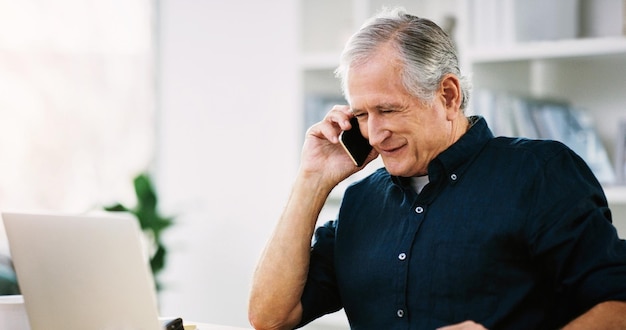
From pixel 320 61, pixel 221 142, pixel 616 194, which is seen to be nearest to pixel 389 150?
pixel 616 194

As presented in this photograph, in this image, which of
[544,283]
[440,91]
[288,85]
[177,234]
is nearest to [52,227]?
[440,91]

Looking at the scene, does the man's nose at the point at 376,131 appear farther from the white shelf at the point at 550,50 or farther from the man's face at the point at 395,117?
the white shelf at the point at 550,50

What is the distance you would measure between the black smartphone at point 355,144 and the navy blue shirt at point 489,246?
12cm

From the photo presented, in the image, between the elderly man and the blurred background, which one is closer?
the elderly man

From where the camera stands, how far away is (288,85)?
4086mm

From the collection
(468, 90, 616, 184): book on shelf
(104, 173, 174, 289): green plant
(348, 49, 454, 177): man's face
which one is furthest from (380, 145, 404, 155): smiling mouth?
(104, 173, 174, 289): green plant

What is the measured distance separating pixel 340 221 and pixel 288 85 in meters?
2.20

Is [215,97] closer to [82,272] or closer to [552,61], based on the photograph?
[552,61]

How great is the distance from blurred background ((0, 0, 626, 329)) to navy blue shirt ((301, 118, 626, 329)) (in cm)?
157

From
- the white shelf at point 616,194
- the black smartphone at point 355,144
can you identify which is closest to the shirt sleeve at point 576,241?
the black smartphone at point 355,144

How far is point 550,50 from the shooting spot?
125 inches

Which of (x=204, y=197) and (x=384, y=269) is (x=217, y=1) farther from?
(x=384, y=269)

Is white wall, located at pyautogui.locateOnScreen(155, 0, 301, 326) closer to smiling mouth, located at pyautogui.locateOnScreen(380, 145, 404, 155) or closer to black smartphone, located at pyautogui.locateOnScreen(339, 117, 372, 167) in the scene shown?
black smartphone, located at pyautogui.locateOnScreen(339, 117, 372, 167)

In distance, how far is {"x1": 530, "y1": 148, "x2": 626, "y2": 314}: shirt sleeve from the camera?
1.55m
